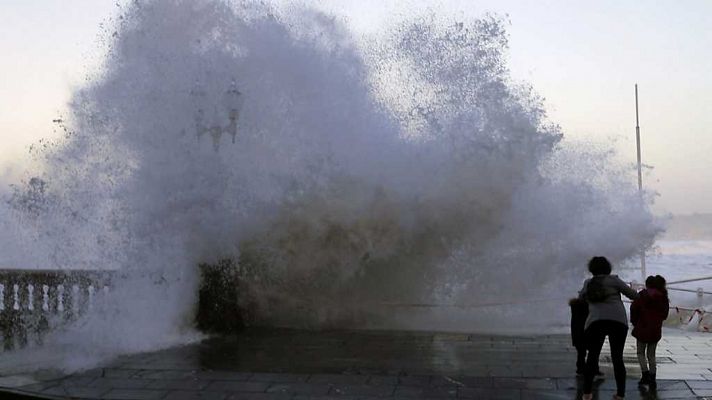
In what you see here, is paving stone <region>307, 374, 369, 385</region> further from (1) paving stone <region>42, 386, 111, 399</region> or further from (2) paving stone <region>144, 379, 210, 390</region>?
(1) paving stone <region>42, 386, 111, 399</region>

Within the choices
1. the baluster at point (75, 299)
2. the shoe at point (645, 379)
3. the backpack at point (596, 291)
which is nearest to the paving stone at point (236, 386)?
the backpack at point (596, 291)

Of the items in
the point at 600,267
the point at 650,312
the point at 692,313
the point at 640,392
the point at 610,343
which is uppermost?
the point at 600,267

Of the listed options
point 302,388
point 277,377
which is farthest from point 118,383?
point 302,388

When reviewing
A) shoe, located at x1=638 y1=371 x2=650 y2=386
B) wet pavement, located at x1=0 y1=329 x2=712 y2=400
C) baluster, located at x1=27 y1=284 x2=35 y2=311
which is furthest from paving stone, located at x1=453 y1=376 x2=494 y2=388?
baluster, located at x1=27 y1=284 x2=35 y2=311

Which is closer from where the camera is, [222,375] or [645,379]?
[645,379]

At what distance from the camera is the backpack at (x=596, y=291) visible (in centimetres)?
671

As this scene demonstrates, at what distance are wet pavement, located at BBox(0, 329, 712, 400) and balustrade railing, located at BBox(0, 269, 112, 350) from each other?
81.6 inches

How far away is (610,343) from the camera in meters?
6.70

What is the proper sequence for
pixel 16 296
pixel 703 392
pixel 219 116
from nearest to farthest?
pixel 703 392 < pixel 16 296 < pixel 219 116

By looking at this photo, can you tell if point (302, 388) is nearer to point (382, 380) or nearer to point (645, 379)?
point (382, 380)

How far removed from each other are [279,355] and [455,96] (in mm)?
6466

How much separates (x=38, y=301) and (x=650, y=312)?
7926mm

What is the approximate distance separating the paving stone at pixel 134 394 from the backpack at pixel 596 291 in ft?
13.3

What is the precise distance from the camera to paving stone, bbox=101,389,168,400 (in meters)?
6.80
